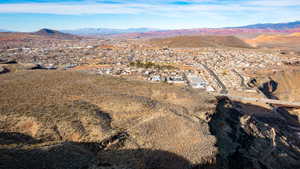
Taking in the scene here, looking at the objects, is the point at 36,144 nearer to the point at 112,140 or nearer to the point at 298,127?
the point at 112,140

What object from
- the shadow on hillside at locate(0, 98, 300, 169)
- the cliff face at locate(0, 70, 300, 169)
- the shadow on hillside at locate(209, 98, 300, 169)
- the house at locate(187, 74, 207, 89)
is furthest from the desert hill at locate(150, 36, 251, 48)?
the shadow on hillside at locate(0, 98, 300, 169)

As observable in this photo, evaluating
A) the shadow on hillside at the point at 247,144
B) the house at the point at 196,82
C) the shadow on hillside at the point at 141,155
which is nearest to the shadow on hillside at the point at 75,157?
the shadow on hillside at the point at 141,155

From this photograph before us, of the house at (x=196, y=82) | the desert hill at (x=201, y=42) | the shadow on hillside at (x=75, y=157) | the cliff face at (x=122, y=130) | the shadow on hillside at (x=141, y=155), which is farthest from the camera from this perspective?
the desert hill at (x=201, y=42)

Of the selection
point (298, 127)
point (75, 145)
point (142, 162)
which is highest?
point (75, 145)

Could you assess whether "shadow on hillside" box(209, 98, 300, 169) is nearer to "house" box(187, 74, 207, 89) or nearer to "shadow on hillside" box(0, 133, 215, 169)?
"shadow on hillside" box(0, 133, 215, 169)

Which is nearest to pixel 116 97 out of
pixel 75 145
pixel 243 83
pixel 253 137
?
pixel 75 145

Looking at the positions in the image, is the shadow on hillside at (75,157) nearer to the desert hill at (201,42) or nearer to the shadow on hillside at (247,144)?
the shadow on hillside at (247,144)
